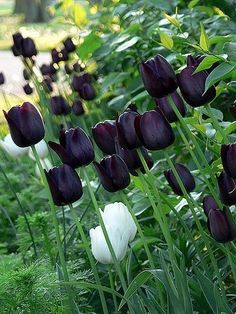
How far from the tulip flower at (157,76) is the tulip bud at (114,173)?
15cm

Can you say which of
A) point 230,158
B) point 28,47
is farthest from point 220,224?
point 28,47

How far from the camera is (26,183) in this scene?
3840 millimetres

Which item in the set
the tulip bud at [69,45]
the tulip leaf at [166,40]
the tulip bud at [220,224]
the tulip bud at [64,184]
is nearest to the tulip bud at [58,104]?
the tulip bud at [69,45]

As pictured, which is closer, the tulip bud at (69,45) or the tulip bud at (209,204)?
the tulip bud at (209,204)

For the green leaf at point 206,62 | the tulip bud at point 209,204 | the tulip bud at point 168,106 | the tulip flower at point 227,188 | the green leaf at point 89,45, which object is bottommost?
the green leaf at point 89,45

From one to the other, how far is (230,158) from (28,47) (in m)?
1.44

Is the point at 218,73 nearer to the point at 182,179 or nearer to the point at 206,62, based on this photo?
the point at 206,62

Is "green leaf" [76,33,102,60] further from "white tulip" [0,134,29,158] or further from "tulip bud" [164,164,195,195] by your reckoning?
"tulip bud" [164,164,195,195]

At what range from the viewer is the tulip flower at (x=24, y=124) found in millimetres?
1645

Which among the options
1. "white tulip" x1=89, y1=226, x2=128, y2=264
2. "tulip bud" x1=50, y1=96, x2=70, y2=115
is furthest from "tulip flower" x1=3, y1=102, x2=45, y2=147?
"tulip bud" x1=50, y1=96, x2=70, y2=115

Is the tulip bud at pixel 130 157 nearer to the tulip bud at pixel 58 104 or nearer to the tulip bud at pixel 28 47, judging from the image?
the tulip bud at pixel 28 47

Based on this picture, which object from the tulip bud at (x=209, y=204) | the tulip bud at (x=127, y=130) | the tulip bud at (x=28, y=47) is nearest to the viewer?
the tulip bud at (x=127, y=130)

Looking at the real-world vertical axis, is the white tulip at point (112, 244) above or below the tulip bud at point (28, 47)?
below

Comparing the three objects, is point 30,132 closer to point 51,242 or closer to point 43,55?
point 51,242
